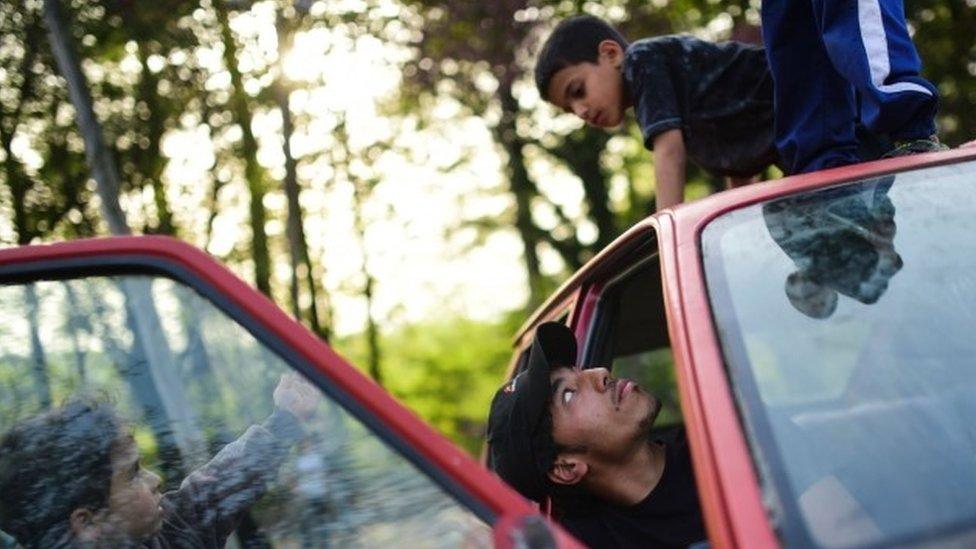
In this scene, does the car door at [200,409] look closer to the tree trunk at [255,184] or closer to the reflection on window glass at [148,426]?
the reflection on window glass at [148,426]

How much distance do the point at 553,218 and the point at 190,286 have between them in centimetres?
1756

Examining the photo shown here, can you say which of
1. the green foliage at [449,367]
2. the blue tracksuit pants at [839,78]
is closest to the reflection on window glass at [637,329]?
the blue tracksuit pants at [839,78]

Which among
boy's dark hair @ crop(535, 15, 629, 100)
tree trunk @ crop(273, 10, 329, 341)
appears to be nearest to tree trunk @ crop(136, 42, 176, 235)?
tree trunk @ crop(273, 10, 329, 341)

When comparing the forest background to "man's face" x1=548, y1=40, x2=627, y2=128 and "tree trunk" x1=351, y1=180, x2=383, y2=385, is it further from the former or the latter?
"man's face" x1=548, y1=40, x2=627, y2=128

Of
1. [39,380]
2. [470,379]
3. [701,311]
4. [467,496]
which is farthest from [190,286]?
[470,379]

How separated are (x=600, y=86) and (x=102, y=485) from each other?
104 inches

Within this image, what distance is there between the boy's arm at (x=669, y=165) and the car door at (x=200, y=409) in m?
2.14

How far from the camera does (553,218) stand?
19.3 m

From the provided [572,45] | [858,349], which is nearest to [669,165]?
[572,45]

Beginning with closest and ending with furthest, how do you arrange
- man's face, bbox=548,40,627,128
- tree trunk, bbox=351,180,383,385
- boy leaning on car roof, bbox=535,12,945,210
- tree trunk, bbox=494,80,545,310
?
1. boy leaning on car roof, bbox=535,12,945,210
2. man's face, bbox=548,40,627,128
3. tree trunk, bbox=351,180,383,385
4. tree trunk, bbox=494,80,545,310

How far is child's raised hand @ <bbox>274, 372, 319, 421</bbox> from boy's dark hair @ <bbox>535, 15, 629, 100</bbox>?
2.66 metres

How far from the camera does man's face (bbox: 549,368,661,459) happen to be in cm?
271

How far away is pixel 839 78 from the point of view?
307cm

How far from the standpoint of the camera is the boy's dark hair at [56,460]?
1848 mm
